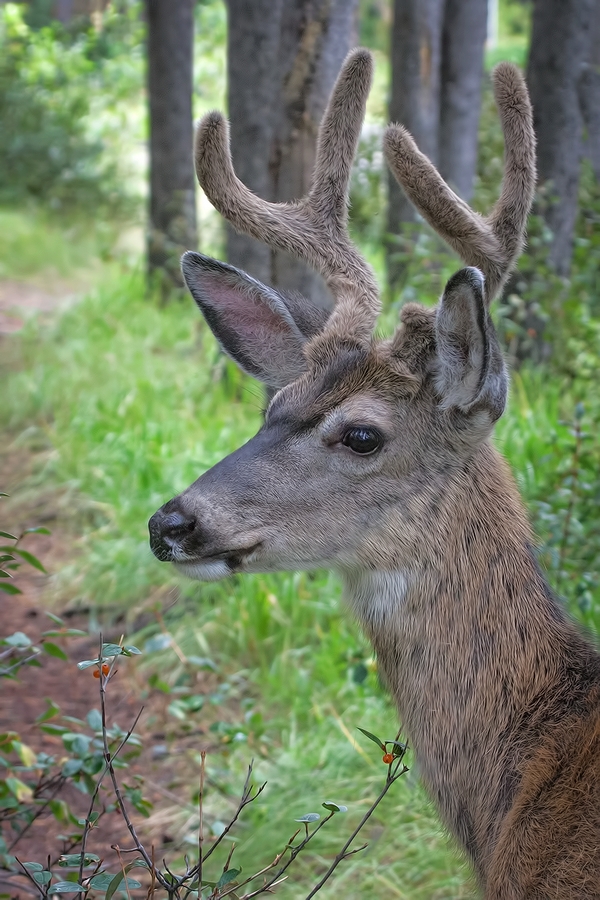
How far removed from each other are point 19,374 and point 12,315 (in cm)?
202

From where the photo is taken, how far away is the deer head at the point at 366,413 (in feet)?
9.57

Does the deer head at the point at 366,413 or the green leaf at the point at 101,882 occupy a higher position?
the deer head at the point at 366,413

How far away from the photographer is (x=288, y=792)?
4125 mm

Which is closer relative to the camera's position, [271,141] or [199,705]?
[199,705]

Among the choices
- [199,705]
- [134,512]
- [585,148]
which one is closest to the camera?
[199,705]

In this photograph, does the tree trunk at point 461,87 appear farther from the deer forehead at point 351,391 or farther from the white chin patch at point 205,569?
the white chin patch at point 205,569

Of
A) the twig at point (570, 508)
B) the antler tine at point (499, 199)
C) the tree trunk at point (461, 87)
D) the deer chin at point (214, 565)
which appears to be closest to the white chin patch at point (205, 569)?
the deer chin at point (214, 565)

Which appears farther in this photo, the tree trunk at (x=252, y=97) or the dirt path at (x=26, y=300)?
the dirt path at (x=26, y=300)

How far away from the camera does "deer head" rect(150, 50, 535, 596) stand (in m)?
2.92

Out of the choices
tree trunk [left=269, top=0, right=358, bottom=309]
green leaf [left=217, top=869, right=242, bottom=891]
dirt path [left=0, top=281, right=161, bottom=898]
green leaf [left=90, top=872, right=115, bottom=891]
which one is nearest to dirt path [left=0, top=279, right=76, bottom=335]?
dirt path [left=0, top=281, right=161, bottom=898]

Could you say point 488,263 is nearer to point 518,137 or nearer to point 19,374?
point 518,137

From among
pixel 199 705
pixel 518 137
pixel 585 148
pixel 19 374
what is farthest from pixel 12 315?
pixel 518 137

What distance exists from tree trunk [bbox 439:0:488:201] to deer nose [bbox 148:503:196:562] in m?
6.85

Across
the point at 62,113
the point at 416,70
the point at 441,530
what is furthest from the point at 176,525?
the point at 62,113
